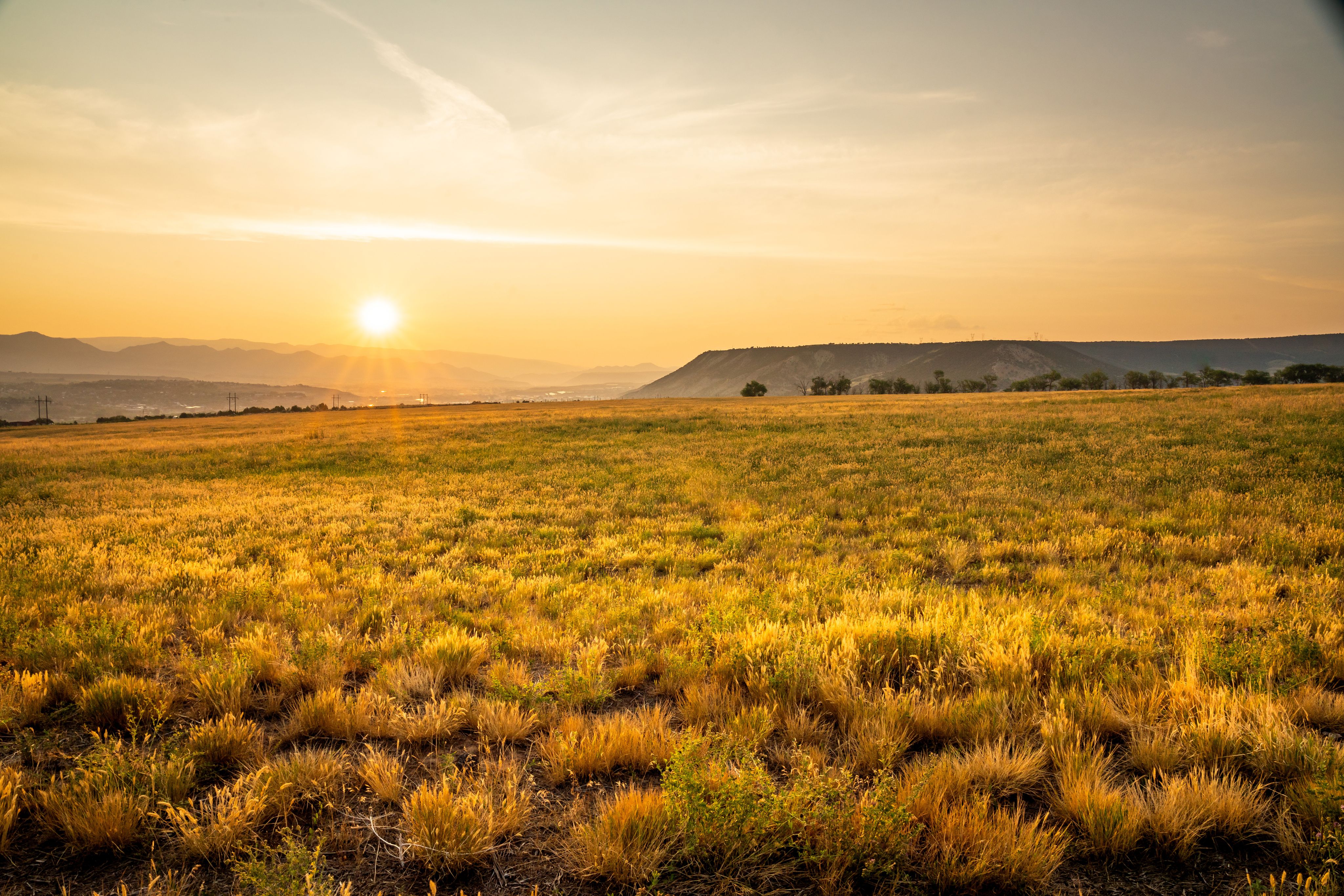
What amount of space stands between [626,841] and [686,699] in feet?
5.93

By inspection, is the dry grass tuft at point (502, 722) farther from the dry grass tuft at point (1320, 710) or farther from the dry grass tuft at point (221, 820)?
the dry grass tuft at point (1320, 710)

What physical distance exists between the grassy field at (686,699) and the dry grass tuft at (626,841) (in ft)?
0.07

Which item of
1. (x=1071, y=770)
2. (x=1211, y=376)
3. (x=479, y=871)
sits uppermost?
(x=1211, y=376)

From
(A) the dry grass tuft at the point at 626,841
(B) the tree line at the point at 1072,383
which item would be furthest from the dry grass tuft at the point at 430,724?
(B) the tree line at the point at 1072,383

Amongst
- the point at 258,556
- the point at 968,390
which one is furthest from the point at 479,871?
the point at 968,390

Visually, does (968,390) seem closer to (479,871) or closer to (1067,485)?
(1067,485)

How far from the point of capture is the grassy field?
3.06 m

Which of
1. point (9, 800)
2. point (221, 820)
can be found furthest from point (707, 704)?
point (9, 800)

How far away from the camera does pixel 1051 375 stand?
16400cm

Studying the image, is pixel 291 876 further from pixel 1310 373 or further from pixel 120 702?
pixel 1310 373

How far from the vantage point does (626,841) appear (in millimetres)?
3080

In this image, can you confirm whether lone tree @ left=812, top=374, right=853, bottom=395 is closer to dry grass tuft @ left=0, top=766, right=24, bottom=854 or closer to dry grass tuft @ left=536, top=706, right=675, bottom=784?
dry grass tuft @ left=536, top=706, right=675, bottom=784

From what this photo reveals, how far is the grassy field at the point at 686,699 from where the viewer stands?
3057 millimetres

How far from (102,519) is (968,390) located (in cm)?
16781
